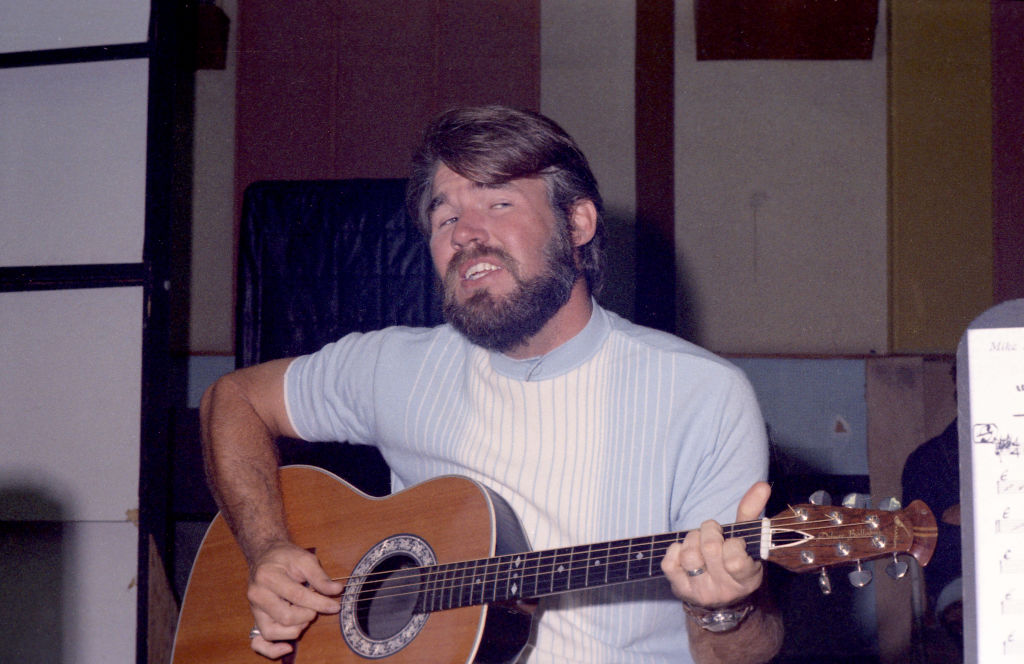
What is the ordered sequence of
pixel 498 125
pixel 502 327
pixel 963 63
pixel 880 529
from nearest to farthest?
1. pixel 880 529
2. pixel 502 327
3. pixel 498 125
4. pixel 963 63

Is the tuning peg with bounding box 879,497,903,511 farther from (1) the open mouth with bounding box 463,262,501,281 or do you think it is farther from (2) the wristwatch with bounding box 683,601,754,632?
(1) the open mouth with bounding box 463,262,501,281

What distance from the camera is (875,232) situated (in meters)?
2.91

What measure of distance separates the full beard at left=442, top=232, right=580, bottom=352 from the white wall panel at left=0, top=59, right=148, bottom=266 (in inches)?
49.1

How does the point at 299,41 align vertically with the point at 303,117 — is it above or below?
above

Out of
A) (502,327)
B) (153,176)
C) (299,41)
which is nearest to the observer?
(502,327)

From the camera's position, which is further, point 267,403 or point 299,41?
point 299,41

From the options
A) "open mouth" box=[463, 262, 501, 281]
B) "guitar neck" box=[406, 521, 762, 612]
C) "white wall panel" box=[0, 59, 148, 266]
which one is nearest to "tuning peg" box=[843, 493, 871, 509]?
"guitar neck" box=[406, 521, 762, 612]

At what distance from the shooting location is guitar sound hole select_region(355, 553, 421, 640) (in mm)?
1357

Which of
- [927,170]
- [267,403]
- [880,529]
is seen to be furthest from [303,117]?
[880,529]

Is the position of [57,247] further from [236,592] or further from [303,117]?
[236,592]

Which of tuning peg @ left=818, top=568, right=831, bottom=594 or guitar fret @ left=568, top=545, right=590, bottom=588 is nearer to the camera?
tuning peg @ left=818, top=568, right=831, bottom=594

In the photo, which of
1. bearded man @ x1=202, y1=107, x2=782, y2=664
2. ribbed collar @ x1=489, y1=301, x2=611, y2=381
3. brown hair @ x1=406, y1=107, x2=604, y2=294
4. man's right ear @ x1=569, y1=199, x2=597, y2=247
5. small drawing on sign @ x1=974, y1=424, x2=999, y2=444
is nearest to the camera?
small drawing on sign @ x1=974, y1=424, x2=999, y2=444

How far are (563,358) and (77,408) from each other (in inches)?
64.0

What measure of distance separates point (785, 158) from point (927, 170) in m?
0.48
